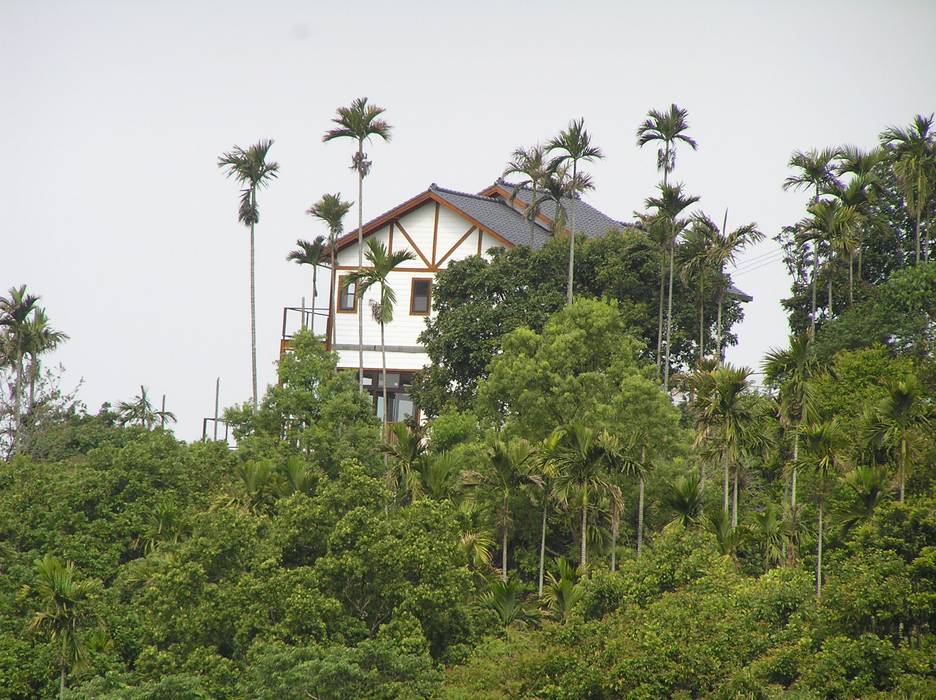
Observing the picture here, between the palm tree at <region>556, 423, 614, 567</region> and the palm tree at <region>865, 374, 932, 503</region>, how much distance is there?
6406mm

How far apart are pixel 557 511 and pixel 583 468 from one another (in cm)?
192

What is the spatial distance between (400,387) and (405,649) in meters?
26.5

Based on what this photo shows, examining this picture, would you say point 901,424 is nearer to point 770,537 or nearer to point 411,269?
point 770,537

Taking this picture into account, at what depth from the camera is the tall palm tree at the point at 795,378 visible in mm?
36219

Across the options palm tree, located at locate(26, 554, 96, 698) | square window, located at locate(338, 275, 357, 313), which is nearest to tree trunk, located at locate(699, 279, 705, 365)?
square window, located at locate(338, 275, 357, 313)

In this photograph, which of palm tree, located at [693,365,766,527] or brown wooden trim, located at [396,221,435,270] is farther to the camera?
brown wooden trim, located at [396,221,435,270]

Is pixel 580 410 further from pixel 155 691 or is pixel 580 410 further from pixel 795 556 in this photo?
pixel 155 691

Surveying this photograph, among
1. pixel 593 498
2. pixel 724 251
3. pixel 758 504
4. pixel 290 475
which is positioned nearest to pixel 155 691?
pixel 290 475

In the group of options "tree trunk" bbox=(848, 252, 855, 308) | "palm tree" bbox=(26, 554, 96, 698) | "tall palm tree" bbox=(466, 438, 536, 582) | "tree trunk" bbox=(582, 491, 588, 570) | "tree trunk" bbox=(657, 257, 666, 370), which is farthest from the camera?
"tree trunk" bbox=(657, 257, 666, 370)

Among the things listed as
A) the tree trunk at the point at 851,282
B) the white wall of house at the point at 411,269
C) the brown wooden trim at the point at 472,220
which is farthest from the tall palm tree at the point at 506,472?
the brown wooden trim at the point at 472,220

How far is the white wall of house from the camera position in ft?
184

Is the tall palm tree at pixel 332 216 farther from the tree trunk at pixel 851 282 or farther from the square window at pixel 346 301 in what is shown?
the tree trunk at pixel 851 282

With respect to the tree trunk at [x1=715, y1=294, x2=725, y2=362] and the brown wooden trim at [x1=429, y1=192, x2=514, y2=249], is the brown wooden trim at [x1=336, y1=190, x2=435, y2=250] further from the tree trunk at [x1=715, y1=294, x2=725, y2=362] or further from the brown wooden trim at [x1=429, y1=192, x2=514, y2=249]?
the tree trunk at [x1=715, y1=294, x2=725, y2=362]

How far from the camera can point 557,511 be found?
1497 inches
